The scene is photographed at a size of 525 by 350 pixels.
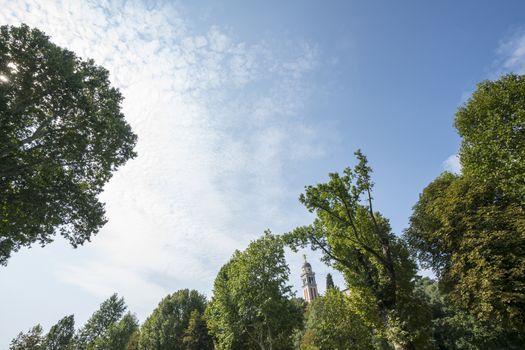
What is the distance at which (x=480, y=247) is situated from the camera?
23125mm

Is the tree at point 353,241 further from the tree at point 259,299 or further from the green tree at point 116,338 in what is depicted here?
the green tree at point 116,338

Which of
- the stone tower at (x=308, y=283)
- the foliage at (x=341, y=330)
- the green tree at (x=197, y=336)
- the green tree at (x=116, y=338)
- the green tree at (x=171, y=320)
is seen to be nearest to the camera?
the foliage at (x=341, y=330)

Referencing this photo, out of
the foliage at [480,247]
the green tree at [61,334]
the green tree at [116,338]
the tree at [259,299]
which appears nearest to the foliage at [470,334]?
the foliage at [480,247]

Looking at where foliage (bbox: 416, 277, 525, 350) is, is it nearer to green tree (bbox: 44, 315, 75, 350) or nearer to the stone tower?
green tree (bbox: 44, 315, 75, 350)

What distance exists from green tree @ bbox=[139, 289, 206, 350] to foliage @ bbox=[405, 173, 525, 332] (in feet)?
148

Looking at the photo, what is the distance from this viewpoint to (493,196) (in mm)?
26625

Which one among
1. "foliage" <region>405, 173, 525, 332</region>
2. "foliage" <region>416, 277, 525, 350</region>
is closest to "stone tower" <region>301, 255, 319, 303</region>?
"foliage" <region>416, 277, 525, 350</region>

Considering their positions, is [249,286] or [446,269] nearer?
[446,269]

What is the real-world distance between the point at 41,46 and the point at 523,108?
3393cm

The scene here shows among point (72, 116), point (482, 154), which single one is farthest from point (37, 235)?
point (482, 154)

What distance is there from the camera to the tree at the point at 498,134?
74.1 ft

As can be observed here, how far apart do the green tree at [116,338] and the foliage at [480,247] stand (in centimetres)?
6692

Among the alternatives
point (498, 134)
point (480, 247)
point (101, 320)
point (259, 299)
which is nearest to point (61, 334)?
point (101, 320)

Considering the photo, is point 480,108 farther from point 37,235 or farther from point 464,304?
point 37,235
